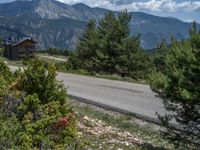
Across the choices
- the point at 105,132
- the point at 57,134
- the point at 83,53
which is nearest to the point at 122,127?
the point at 105,132

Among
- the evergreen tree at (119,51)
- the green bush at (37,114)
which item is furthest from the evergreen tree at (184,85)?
the evergreen tree at (119,51)

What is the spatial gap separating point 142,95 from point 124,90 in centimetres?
199

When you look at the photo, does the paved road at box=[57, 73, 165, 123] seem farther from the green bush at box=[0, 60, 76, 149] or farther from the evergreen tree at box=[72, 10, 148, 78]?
the evergreen tree at box=[72, 10, 148, 78]

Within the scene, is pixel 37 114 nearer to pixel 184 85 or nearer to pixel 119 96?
pixel 184 85

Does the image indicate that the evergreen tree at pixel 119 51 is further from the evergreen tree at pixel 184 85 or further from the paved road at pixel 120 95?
the evergreen tree at pixel 184 85

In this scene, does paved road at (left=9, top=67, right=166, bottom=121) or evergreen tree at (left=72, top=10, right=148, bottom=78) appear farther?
evergreen tree at (left=72, top=10, right=148, bottom=78)

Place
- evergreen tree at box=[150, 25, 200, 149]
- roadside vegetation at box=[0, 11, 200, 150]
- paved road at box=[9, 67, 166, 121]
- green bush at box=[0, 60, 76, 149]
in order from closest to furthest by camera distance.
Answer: green bush at box=[0, 60, 76, 149] → roadside vegetation at box=[0, 11, 200, 150] → evergreen tree at box=[150, 25, 200, 149] → paved road at box=[9, 67, 166, 121]

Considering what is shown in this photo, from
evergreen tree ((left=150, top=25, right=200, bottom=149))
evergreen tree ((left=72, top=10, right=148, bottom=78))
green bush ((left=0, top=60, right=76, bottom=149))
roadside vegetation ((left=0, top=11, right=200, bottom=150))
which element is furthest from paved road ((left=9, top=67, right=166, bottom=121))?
evergreen tree ((left=72, top=10, right=148, bottom=78))

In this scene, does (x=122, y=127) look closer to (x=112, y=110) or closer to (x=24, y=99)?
(x=112, y=110)

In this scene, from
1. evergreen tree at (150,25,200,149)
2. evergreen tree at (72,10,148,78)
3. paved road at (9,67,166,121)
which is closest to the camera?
evergreen tree at (150,25,200,149)

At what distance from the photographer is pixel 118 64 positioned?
41969mm

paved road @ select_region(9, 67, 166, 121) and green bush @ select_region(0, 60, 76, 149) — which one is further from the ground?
green bush @ select_region(0, 60, 76, 149)

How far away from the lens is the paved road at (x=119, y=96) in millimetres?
17516

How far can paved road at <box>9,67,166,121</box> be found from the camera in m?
17.5
